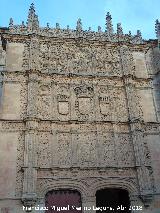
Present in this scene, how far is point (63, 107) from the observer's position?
1511cm

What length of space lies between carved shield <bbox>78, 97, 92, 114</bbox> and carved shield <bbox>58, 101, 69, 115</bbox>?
0.58 meters

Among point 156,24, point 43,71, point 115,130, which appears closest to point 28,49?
point 43,71

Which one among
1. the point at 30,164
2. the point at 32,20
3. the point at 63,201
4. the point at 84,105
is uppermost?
the point at 32,20

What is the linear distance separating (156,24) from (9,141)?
32.9ft

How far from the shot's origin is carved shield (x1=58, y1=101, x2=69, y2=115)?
15.0 metres

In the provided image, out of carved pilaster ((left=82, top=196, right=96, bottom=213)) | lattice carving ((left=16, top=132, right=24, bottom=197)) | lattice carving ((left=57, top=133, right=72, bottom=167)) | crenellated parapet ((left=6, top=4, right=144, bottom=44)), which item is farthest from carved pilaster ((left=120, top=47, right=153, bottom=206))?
lattice carving ((left=16, top=132, right=24, bottom=197))

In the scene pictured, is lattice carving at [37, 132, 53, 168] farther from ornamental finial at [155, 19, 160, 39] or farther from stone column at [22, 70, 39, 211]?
ornamental finial at [155, 19, 160, 39]

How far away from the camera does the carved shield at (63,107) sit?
1495 cm

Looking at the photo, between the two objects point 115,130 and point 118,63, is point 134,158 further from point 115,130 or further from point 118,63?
point 118,63

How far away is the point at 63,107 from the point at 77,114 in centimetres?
70

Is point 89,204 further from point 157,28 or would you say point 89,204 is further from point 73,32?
point 157,28

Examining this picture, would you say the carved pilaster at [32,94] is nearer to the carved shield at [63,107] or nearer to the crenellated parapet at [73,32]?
the carved shield at [63,107]

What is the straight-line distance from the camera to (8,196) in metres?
12.7

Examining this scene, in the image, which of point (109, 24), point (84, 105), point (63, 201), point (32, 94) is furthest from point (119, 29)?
point (63, 201)
